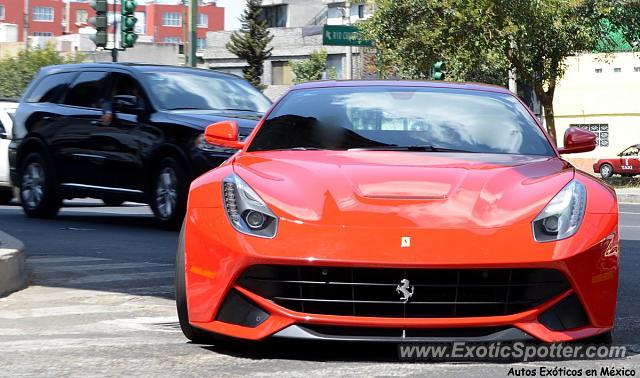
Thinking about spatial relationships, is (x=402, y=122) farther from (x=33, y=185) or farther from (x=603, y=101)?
(x=603, y=101)

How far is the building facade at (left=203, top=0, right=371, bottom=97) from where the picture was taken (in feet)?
284

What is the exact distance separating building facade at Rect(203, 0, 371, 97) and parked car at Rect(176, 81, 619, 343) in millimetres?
76923

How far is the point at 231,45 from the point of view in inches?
3556

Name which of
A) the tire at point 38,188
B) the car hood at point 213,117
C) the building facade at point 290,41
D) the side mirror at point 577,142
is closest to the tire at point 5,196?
the tire at point 38,188

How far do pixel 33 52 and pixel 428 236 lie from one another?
80.8 meters

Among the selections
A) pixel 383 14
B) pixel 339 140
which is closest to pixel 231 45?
pixel 383 14

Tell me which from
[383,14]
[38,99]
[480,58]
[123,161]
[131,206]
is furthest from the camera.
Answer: [383,14]

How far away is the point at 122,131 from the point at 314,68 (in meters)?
70.6

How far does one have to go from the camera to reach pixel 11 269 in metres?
8.41

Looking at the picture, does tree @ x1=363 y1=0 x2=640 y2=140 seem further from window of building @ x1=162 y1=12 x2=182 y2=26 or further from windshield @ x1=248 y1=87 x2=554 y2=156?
window of building @ x1=162 y1=12 x2=182 y2=26

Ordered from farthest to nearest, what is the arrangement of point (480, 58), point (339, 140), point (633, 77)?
point (633, 77) < point (480, 58) < point (339, 140)

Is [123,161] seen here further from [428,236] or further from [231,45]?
[231,45]

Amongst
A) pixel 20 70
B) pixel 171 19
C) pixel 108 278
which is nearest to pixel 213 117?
pixel 108 278

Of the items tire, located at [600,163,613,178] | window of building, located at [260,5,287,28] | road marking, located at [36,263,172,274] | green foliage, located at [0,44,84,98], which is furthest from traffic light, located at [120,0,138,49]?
window of building, located at [260,5,287,28]
